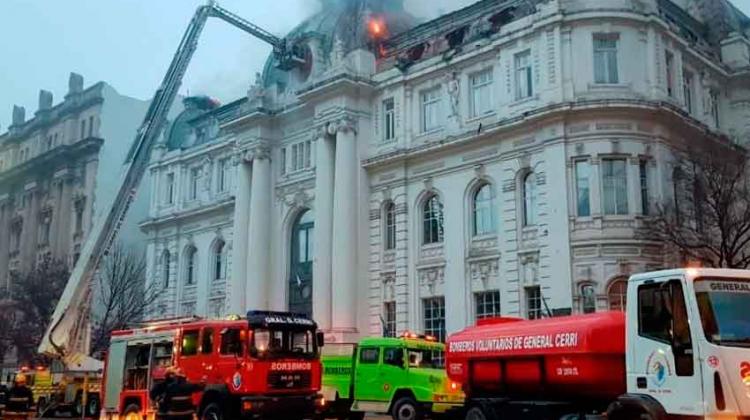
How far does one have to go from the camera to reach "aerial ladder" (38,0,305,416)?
88.5ft

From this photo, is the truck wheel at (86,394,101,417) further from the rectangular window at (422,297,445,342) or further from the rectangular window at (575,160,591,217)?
the rectangular window at (575,160,591,217)

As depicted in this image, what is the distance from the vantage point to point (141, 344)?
21984 mm

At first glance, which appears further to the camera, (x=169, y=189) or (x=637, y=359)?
(x=169, y=189)

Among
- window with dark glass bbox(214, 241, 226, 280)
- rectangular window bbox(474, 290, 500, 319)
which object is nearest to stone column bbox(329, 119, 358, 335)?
rectangular window bbox(474, 290, 500, 319)

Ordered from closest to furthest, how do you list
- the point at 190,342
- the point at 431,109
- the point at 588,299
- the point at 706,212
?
the point at 190,342 < the point at 588,299 < the point at 706,212 < the point at 431,109

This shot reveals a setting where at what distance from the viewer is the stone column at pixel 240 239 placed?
41.1 metres

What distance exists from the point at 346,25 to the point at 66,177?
2972cm

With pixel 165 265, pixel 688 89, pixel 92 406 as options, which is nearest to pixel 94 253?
pixel 92 406

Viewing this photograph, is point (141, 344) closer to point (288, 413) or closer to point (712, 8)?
point (288, 413)

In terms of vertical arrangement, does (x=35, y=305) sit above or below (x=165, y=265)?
below

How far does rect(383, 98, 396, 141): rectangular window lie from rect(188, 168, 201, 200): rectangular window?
1668 centimetres

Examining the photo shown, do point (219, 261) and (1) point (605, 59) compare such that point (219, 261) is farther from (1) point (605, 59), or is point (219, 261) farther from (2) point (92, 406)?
(1) point (605, 59)

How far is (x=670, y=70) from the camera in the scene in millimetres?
31625

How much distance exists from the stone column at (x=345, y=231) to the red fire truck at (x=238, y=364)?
13915 mm
